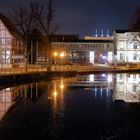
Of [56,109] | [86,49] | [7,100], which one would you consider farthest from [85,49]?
[56,109]

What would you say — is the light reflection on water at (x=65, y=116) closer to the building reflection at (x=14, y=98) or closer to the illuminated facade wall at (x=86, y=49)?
the building reflection at (x=14, y=98)

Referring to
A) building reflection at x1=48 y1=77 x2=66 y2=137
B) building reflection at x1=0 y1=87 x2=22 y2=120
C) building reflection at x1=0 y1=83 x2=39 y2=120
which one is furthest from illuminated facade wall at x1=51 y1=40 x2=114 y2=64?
building reflection at x1=0 y1=87 x2=22 y2=120

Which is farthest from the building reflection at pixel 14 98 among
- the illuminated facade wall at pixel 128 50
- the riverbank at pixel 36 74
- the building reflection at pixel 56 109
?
the illuminated facade wall at pixel 128 50

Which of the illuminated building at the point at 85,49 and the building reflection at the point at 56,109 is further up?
the illuminated building at the point at 85,49

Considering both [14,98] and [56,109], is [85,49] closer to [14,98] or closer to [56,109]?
[14,98]

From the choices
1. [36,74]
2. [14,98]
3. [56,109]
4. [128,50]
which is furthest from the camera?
[128,50]

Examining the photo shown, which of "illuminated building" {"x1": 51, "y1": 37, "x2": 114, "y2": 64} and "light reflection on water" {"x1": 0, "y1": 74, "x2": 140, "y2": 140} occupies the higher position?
"illuminated building" {"x1": 51, "y1": 37, "x2": 114, "y2": 64}

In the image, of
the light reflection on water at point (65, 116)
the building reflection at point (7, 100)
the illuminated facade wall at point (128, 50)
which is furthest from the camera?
the illuminated facade wall at point (128, 50)

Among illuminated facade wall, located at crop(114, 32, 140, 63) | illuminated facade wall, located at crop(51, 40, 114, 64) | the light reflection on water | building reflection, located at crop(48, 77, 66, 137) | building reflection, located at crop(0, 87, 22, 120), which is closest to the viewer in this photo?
the light reflection on water

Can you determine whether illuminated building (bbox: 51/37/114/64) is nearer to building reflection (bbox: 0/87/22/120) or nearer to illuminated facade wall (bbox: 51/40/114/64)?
illuminated facade wall (bbox: 51/40/114/64)

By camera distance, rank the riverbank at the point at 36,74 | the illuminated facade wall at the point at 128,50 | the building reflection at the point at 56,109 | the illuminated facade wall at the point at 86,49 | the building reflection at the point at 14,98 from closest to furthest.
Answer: the building reflection at the point at 56,109, the building reflection at the point at 14,98, the riverbank at the point at 36,74, the illuminated facade wall at the point at 128,50, the illuminated facade wall at the point at 86,49

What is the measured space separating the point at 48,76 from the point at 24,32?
43.5 feet

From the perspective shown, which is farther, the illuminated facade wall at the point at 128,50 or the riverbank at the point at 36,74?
the illuminated facade wall at the point at 128,50

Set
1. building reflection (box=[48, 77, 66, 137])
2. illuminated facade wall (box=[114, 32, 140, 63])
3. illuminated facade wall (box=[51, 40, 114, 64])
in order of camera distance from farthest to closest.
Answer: illuminated facade wall (box=[51, 40, 114, 64]), illuminated facade wall (box=[114, 32, 140, 63]), building reflection (box=[48, 77, 66, 137])
